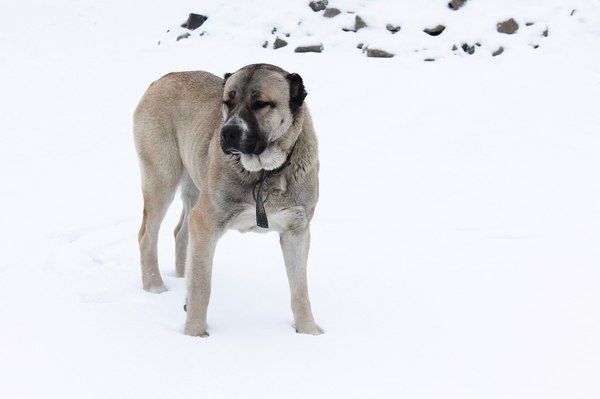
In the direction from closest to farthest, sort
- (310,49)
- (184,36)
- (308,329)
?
(308,329) < (310,49) < (184,36)

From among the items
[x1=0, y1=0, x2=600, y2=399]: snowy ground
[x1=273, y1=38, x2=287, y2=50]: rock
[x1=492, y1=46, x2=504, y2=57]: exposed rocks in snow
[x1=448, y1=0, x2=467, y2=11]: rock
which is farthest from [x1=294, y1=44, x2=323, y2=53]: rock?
[x1=492, y1=46, x2=504, y2=57]: exposed rocks in snow

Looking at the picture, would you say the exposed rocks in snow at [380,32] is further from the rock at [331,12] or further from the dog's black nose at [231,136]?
the dog's black nose at [231,136]

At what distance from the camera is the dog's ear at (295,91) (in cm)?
382

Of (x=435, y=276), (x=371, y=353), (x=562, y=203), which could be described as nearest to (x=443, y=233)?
(x=435, y=276)

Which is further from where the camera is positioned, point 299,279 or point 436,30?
point 436,30

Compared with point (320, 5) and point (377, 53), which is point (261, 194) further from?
point (320, 5)

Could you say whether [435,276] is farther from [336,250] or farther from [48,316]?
[48,316]

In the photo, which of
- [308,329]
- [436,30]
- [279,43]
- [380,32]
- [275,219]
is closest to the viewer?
[275,219]

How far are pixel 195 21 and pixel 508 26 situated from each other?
6569 mm

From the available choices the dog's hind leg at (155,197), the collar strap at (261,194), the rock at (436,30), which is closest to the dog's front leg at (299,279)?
the collar strap at (261,194)

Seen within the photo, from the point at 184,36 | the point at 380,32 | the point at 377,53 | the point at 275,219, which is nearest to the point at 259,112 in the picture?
the point at 275,219

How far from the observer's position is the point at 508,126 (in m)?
8.53

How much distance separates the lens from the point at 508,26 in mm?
10727

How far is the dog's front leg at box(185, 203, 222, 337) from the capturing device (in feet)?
12.8
